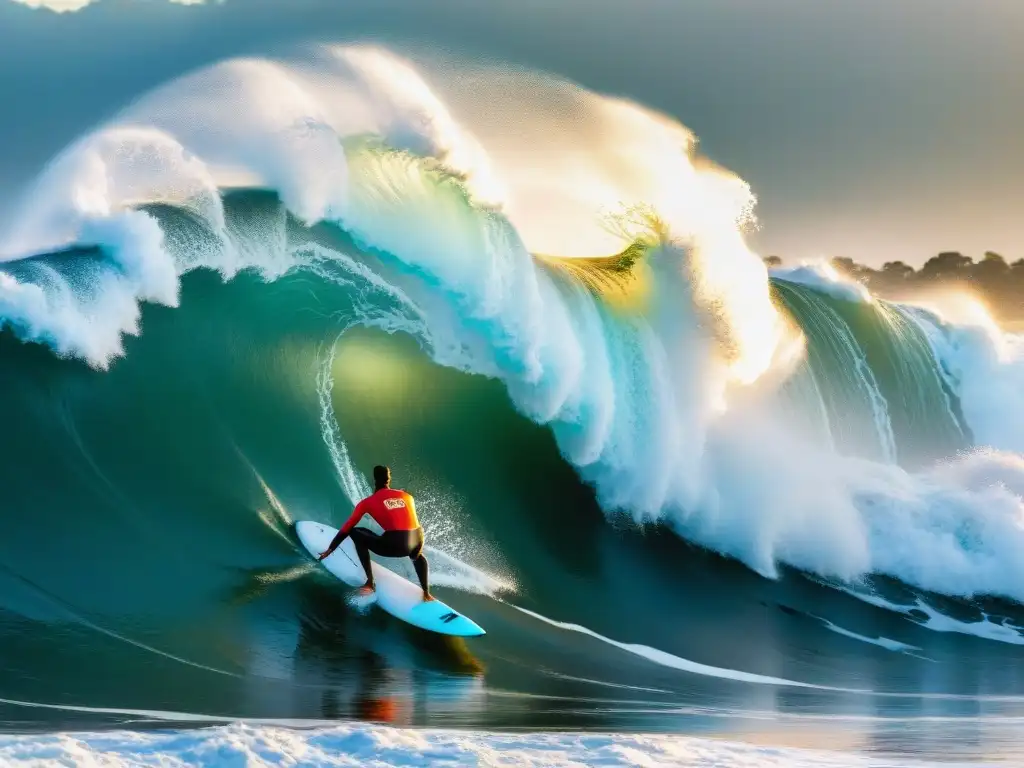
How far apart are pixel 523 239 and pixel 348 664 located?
5.26m

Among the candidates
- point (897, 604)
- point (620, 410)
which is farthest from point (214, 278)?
point (897, 604)

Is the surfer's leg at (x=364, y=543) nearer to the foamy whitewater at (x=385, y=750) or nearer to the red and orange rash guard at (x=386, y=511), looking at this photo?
the red and orange rash guard at (x=386, y=511)

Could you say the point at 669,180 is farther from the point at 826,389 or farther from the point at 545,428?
the point at 826,389

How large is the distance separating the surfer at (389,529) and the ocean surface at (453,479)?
0.36 m

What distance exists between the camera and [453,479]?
33.5 ft

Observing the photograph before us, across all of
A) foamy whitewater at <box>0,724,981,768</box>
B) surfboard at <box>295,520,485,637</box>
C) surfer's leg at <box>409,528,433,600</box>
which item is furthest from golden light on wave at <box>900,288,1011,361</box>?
foamy whitewater at <box>0,724,981,768</box>

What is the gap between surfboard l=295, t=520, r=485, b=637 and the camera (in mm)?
7371

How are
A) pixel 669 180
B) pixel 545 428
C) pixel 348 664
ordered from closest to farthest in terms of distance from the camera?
pixel 348 664 → pixel 545 428 → pixel 669 180

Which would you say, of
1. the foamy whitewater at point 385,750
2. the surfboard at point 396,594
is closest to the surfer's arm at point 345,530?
the surfboard at point 396,594

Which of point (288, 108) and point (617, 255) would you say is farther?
point (617, 255)

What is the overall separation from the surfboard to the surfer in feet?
0.34

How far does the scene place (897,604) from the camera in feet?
37.4

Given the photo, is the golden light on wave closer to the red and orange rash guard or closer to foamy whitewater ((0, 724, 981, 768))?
Answer: the red and orange rash guard

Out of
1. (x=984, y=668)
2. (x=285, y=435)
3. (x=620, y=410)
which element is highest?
(x=620, y=410)
